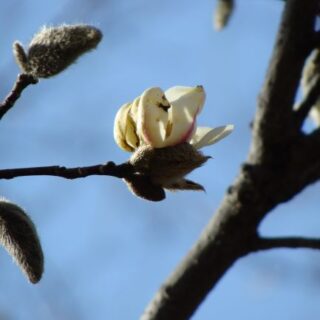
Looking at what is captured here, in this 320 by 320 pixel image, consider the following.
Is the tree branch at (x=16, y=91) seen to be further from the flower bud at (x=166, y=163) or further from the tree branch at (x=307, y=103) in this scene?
the tree branch at (x=307, y=103)

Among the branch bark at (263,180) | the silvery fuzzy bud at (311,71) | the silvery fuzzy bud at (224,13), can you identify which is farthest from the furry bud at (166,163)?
the silvery fuzzy bud at (224,13)

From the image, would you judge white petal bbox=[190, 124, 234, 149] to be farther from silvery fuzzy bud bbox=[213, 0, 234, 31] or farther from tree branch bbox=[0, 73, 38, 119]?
silvery fuzzy bud bbox=[213, 0, 234, 31]

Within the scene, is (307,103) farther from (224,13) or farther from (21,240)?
(21,240)

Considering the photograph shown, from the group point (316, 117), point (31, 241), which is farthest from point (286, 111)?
point (31, 241)

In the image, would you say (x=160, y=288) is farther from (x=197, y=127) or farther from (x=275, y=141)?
(x=197, y=127)

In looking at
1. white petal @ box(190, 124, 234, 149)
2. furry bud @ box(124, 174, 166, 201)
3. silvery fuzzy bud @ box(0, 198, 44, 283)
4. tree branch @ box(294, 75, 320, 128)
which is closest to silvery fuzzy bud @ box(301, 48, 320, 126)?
tree branch @ box(294, 75, 320, 128)
